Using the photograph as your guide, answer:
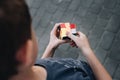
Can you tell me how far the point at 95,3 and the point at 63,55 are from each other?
1.90 feet

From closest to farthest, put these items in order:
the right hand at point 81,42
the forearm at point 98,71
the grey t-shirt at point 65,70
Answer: the grey t-shirt at point 65,70 → the forearm at point 98,71 → the right hand at point 81,42

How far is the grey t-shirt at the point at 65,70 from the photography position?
1133 millimetres

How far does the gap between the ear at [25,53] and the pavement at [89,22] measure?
4.50 feet

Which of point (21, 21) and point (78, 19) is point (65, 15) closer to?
point (78, 19)

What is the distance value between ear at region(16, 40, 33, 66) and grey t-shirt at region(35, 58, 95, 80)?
0.33 metres

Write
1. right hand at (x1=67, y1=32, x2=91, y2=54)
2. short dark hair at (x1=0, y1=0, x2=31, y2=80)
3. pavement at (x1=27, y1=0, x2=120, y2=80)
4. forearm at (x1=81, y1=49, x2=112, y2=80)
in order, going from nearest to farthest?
short dark hair at (x1=0, y1=0, x2=31, y2=80) → forearm at (x1=81, y1=49, x2=112, y2=80) → right hand at (x1=67, y1=32, x2=91, y2=54) → pavement at (x1=27, y1=0, x2=120, y2=80)

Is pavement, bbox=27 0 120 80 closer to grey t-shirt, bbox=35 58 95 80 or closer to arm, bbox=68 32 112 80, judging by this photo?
arm, bbox=68 32 112 80

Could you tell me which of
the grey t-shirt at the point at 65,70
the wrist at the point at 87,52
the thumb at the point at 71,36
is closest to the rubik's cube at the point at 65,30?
the thumb at the point at 71,36

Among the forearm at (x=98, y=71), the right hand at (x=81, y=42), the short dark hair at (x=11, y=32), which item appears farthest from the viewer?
the right hand at (x=81, y=42)

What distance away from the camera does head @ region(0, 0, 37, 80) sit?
660 millimetres

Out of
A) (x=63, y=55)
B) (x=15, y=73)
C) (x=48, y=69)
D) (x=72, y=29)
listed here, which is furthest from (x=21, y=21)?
(x=63, y=55)

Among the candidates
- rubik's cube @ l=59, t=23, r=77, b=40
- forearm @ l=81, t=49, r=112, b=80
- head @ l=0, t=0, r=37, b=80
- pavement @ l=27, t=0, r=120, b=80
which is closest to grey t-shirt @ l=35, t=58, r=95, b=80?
forearm @ l=81, t=49, r=112, b=80

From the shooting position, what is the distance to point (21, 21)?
27.7 inches

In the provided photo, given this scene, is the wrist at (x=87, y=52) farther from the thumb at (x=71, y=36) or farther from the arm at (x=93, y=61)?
the thumb at (x=71, y=36)
